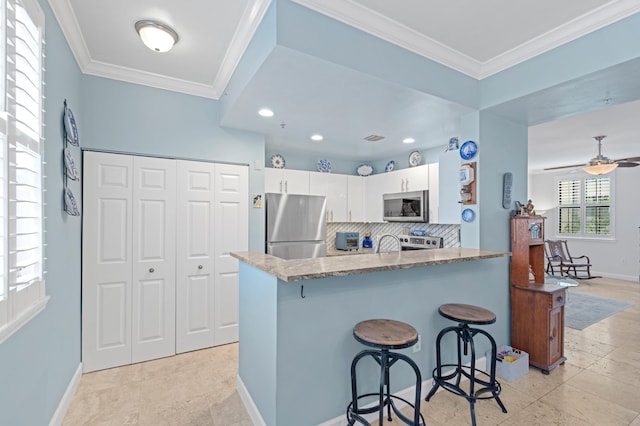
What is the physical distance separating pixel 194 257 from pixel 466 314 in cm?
255

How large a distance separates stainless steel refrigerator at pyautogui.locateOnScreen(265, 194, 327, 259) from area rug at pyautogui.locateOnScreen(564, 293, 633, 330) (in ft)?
11.3

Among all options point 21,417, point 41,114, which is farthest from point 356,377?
point 41,114

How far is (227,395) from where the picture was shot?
234 cm

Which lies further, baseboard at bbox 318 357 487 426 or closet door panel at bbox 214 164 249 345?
closet door panel at bbox 214 164 249 345

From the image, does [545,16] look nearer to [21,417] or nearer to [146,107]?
[146,107]

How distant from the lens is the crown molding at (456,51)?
190cm

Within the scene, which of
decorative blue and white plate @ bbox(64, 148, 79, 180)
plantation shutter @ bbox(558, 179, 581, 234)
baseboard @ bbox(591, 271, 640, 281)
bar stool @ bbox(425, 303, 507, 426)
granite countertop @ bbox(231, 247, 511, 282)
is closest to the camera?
granite countertop @ bbox(231, 247, 511, 282)

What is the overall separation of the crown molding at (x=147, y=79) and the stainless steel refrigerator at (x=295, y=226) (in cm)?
135

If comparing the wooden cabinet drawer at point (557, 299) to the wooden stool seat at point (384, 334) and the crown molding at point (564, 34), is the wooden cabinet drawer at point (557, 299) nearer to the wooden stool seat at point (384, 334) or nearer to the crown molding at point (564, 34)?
the wooden stool seat at point (384, 334)

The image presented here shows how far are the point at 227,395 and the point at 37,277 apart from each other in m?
1.50

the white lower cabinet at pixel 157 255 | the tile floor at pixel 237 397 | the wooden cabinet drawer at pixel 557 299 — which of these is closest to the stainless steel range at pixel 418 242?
the wooden cabinet drawer at pixel 557 299

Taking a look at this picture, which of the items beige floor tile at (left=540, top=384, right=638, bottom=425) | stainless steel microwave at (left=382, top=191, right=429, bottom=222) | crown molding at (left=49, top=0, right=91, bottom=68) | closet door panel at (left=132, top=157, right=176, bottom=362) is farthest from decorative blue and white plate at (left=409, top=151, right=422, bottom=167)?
crown molding at (left=49, top=0, right=91, bottom=68)

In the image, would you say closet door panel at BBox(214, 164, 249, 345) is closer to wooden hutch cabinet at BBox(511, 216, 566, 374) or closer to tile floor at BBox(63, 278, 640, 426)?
tile floor at BBox(63, 278, 640, 426)

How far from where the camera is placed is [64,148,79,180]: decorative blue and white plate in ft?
7.10
